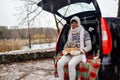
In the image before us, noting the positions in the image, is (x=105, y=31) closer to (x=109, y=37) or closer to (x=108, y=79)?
(x=109, y=37)

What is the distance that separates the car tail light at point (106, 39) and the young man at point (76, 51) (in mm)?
521

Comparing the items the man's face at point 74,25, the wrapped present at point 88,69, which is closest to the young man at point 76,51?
the man's face at point 74,25

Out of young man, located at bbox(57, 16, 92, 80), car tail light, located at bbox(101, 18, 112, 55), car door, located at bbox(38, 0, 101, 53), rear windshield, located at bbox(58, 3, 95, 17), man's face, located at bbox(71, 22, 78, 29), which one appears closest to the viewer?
car tail light, located at bbox(101, 18, 112, 55)

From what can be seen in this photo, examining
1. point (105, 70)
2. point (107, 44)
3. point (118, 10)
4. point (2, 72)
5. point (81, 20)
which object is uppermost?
point (118, 10)

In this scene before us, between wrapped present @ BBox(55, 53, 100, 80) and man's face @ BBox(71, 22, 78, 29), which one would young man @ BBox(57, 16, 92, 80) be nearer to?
man's face @ BBox(71, 22, 78, 29)

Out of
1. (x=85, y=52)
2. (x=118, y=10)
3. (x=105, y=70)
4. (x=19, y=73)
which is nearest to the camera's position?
(x=105, y=70)

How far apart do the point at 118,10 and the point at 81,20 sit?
302 inches

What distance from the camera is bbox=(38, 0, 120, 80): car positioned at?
13.3 feet

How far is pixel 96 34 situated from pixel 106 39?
31.7 inches

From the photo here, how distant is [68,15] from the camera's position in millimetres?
5266

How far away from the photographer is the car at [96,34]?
4.05 m

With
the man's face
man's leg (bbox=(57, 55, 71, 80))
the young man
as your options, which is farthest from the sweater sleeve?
man's leg (bbox=(57, 55, 71, 80))

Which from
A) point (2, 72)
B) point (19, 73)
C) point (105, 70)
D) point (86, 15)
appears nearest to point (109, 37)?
point (105, 70)

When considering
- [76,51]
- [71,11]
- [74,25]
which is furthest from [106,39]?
[71,11]
